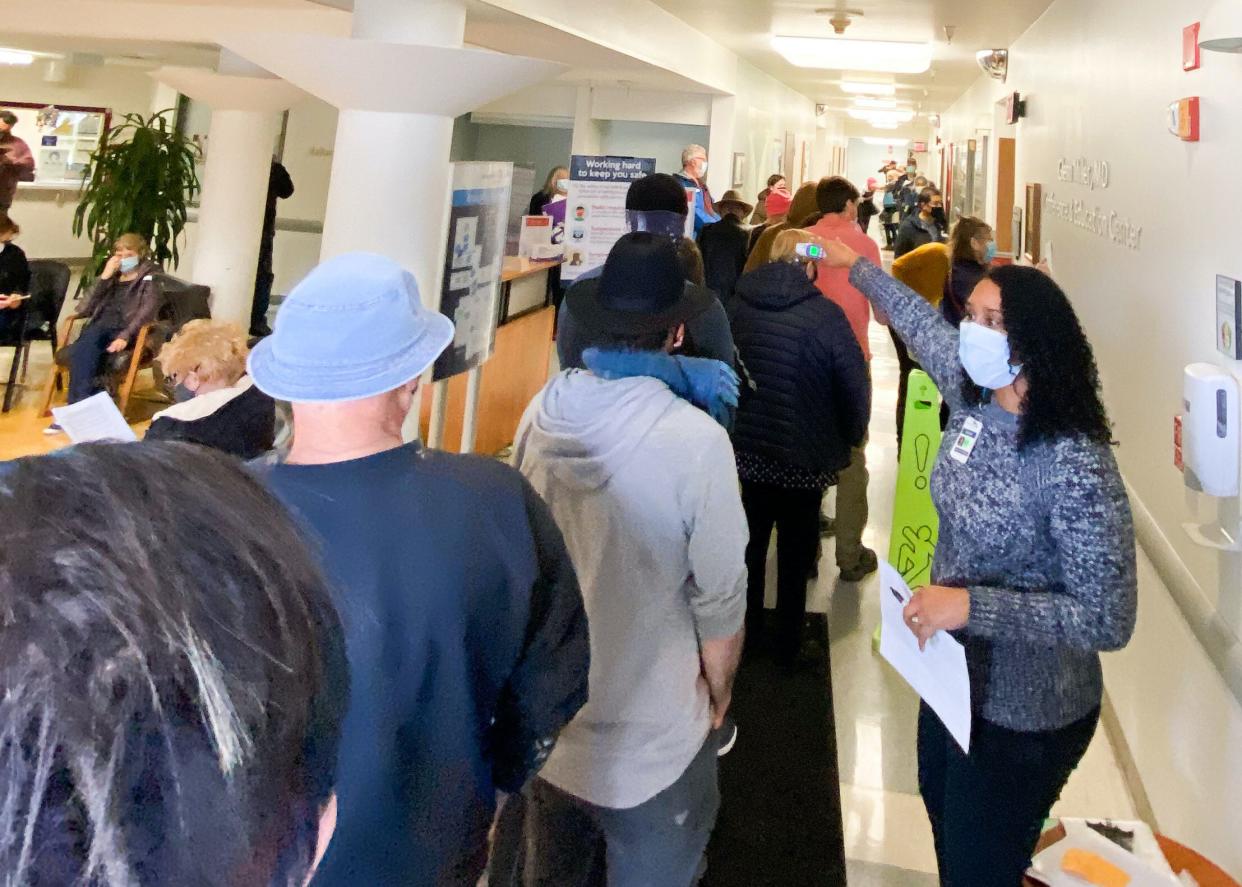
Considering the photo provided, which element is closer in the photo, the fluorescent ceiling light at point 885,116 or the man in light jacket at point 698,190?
the man in light jacket at point 698,190

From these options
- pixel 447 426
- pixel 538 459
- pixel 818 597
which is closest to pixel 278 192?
pixel 447 426

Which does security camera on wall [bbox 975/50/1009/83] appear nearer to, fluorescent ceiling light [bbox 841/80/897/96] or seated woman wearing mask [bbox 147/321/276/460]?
fluorescent ceiling light [bbox 841/80/897/96]

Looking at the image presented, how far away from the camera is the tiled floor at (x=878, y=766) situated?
239cm

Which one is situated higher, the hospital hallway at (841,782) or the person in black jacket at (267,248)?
the person in black jacket at (267,248)

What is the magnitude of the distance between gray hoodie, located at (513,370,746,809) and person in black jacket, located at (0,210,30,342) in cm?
569

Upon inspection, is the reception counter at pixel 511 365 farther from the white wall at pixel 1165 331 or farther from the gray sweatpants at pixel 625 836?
the gray sweatpants at pixel 625 836

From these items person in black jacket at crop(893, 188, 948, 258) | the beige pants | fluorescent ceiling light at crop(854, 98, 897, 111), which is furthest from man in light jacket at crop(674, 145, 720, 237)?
fluorescent ceiling light at crop(854, 98, 897, 111)

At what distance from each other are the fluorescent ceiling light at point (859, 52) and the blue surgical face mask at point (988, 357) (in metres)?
6.15

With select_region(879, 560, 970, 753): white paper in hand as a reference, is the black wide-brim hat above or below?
above

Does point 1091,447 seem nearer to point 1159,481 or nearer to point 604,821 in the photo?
point 604,821

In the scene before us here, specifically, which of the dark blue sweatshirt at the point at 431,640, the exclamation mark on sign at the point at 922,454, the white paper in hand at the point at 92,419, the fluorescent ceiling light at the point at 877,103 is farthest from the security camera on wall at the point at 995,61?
the dark blue sweatshirt at the point at 431,640

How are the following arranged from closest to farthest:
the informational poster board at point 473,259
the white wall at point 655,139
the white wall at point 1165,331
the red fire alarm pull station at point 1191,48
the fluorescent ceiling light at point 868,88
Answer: the white wall at point 1165,331 → the red fire alarm pull station at point 1191,48 → the informational poster board at point 473,259 → the fluorescent ceiling light at point 868,88 → the white wall at point 655,139

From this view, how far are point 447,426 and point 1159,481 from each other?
3282mm

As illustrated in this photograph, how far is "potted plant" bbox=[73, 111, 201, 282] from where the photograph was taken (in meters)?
6.43
